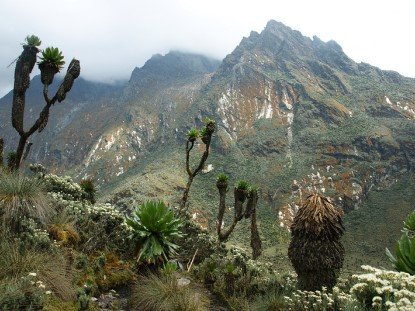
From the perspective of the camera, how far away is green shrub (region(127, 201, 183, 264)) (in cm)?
1039

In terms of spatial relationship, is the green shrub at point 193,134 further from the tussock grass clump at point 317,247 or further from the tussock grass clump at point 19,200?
the tussock grass clump at point 317,247

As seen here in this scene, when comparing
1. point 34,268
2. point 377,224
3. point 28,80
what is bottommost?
point 377,224

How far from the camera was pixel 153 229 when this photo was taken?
10570 mm

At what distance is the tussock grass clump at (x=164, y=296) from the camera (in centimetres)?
849

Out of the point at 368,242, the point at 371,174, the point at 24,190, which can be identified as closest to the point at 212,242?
the point at 24,190

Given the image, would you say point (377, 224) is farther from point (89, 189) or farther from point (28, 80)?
point (28, 80)

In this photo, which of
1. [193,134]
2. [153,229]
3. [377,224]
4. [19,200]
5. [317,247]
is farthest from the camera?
[377,224]

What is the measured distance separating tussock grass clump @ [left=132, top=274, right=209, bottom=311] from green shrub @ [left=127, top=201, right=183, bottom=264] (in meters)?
0.98

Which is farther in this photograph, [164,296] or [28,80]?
[28,80]

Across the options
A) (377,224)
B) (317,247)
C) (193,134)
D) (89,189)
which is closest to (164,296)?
(317,247)

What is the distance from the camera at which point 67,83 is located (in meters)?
14.5

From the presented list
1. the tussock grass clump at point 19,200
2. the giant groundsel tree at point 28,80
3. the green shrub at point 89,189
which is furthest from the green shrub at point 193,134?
the tussock grass clump at point 19,200

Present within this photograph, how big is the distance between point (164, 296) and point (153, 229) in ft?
6.84

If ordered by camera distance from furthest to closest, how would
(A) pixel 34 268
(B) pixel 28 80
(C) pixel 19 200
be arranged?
(B) pixel 28 80 → (C) pixel 19 200 → (A) pixel 34 268
